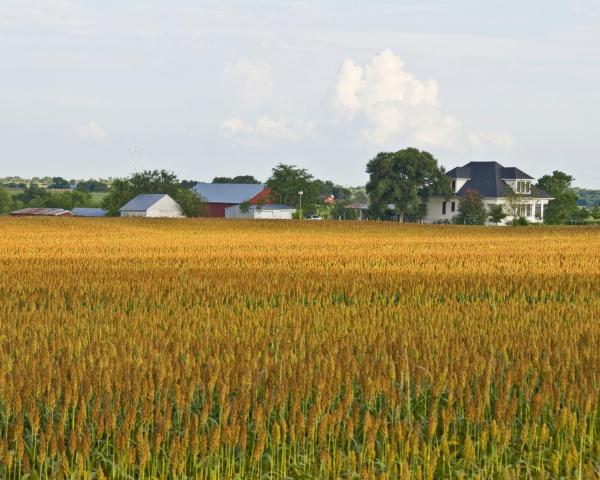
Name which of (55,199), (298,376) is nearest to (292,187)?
(55,199)

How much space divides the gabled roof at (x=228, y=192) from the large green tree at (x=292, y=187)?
2695 mm

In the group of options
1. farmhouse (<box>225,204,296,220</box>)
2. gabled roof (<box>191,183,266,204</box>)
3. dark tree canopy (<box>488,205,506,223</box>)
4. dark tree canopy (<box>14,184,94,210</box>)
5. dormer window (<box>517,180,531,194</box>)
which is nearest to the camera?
dark tree canopy (<box>488,205,506,223</box>)

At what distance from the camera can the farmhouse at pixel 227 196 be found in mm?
121625

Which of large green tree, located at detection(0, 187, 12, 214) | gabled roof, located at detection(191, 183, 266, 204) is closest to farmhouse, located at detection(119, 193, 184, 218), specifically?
gabled roof, located at detection(191, 183, 266, 204)

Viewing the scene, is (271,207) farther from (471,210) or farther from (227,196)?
(471,210)

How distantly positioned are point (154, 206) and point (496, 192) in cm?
4088

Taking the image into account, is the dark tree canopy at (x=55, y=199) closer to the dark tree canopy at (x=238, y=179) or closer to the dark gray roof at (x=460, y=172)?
the dark tree canopy at (x=238, y=179)

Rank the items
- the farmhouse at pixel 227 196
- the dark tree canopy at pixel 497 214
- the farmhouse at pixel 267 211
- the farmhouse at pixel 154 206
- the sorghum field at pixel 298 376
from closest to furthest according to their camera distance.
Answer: the sorghum field at pixel 298 376
the dark tree canopy at pixel 497 214
the farmhouse at pixel 267 211
the farmhouse at pixel 154 206
the farmhouse at pixel 227 196

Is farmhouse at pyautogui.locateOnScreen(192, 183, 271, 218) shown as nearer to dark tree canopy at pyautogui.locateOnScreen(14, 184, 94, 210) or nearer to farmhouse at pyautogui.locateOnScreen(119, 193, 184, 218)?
farmhouse at pyautogui.locateOnScreen(119, 193, 184, 218)

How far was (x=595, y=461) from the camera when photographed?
25.5 feet

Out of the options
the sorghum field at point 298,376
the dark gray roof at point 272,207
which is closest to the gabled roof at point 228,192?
the dark gray roof at point 272,207

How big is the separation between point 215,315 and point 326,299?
348 centimetres

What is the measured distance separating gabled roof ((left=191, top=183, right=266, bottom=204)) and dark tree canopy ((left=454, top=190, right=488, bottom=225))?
34844 millimetres

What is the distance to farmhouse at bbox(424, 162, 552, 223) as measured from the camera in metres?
96.4
